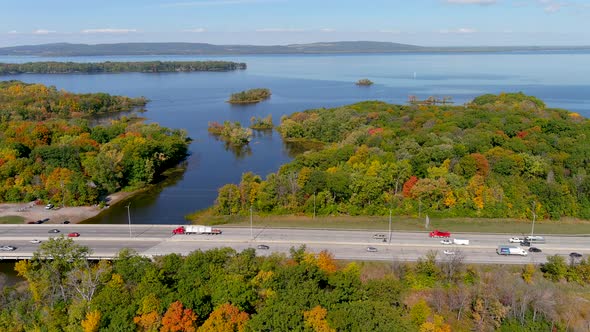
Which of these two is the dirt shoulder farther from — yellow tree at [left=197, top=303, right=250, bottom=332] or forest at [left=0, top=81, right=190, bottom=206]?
yellow tree at [left=197, top=303, right=250, bottom=332]

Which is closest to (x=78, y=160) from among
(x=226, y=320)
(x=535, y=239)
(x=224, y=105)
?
(x=226, y=320)

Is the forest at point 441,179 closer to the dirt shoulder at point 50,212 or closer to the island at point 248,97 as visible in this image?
the dirt shoulder at point 50,212

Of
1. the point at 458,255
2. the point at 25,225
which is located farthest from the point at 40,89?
the point at 458,255

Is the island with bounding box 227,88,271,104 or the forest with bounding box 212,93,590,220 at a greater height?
the island with bounding box 227,88,271,104

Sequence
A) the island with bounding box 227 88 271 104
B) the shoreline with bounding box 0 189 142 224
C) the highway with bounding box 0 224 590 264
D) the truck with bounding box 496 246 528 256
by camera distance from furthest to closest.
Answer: the island with bounding box 227 88 271 104 < the shoreline with bounding box 0 189 142 224 < the highway with bounding box 0 224 590 264 < the truck with bounding box 496 246 528 256

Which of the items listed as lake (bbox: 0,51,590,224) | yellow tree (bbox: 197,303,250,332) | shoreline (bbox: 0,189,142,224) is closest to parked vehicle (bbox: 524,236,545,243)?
yellow tree (bbox: 197,303,250,332)

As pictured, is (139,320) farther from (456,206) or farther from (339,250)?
(456,206)

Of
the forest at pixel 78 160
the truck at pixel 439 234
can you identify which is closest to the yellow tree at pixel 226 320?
the truck at pixel 439 234

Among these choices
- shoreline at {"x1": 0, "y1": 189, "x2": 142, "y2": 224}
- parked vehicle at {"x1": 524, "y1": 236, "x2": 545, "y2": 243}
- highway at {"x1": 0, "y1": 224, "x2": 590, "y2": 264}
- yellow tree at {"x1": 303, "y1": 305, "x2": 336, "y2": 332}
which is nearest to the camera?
yellow tree at {"x1": 303, "y1": 305, "x2": 336, "y2": 332}
